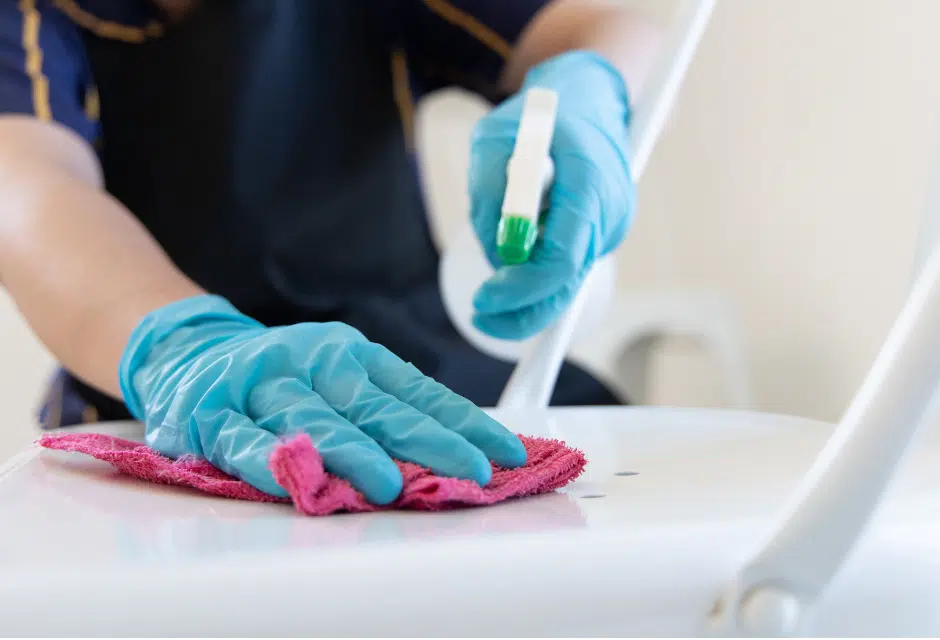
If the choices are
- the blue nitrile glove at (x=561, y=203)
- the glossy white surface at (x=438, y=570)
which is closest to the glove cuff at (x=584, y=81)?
the blue nitrile glove at (x=561, y=203)

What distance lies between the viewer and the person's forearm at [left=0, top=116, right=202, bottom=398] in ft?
1.71

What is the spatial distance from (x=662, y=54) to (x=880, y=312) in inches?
13.0

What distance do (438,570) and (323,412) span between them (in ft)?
0.38

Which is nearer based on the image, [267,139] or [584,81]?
[584,81]

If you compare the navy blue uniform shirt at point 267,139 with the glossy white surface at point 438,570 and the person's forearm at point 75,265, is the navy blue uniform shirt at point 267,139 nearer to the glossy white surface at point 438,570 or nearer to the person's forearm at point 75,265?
the person's forearm at point 75,265

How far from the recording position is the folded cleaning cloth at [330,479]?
29 cm

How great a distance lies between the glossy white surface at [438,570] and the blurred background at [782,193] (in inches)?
16.6

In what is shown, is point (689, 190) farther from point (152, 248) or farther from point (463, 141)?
point (152, 248)

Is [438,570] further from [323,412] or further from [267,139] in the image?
[267,139]

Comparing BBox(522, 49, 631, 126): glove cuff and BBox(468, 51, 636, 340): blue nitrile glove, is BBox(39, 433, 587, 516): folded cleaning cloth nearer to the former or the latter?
BBox(468, 51, 636, 340): blue nitrile glove

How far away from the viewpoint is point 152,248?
58cm

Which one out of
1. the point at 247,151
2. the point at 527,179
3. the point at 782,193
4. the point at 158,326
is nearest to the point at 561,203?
the point at 527,179

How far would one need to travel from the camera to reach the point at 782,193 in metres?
0.97

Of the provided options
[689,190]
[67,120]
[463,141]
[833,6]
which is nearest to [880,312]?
[833,6]
